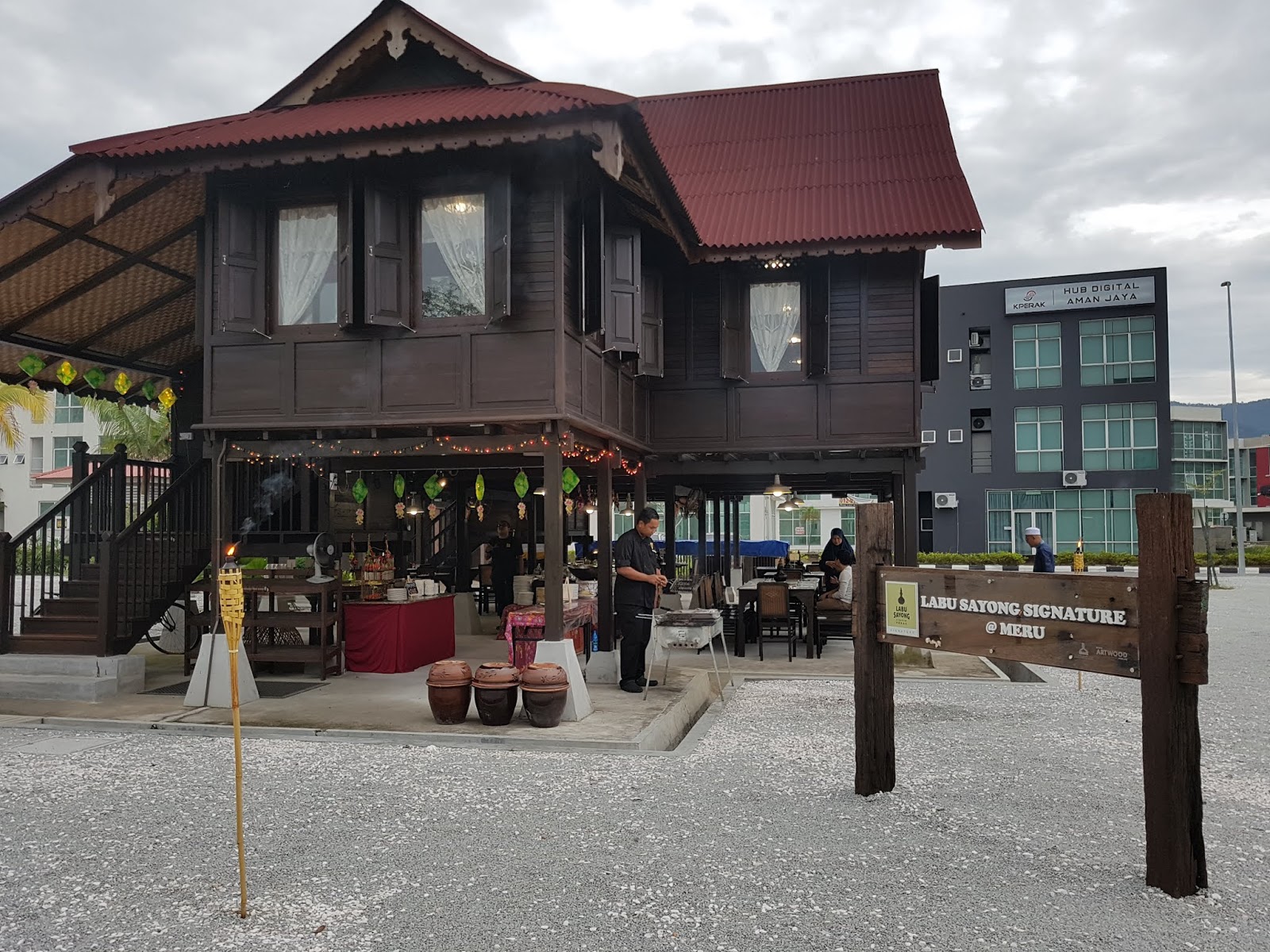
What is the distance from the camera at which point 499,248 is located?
8961mm

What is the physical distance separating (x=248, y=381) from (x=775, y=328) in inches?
263

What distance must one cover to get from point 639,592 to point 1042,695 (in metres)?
4.54

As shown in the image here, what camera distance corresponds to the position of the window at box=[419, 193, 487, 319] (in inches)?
368

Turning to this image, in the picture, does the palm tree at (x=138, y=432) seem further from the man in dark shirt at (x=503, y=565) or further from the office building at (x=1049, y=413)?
the office building at (x=1049, y=413)

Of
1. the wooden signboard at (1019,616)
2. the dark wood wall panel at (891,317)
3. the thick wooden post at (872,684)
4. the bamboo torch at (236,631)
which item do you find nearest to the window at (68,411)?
the dark wood wall panel at (891,317)

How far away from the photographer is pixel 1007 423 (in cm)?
4281

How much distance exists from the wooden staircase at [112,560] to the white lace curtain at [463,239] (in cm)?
460

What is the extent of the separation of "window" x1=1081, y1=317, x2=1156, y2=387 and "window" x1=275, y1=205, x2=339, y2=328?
39.4m

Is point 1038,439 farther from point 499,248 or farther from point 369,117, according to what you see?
point 369,117

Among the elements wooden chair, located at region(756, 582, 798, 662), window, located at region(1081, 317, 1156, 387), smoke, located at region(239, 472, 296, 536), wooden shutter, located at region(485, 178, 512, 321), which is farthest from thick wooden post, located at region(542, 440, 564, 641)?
window, located at region(1081, 317, 1156, 387)

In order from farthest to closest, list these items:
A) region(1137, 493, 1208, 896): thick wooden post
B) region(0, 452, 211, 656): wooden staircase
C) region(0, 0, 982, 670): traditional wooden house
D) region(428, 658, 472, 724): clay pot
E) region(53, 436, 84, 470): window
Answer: region(53, 436, 84, 470): window < region(0, 452, 211, 656): wooden staircase < region(0, 0, 982, 670): traditional wooden house < region(428, 658, 472, 724): clay pot < region(1137, 493, 1208, 896): thick wooden post

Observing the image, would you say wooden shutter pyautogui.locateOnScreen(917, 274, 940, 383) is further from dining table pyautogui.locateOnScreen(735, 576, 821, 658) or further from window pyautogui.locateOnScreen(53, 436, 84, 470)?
window pyautogui.locateOnScreen(53, 436, 84, 470)

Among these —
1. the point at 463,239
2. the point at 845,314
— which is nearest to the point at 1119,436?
the point at 845,314

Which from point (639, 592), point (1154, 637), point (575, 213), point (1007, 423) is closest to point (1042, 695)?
point (639, 592)
